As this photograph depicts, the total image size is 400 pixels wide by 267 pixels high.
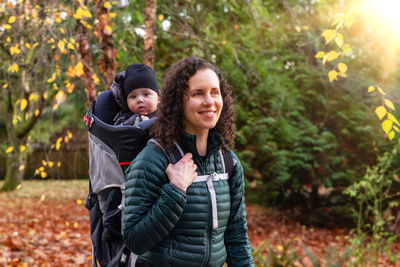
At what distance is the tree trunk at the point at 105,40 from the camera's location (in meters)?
3.96

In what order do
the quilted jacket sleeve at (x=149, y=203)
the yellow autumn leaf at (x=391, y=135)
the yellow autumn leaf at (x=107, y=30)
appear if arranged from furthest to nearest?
the yellow autumn leaf at (x=107, y=30)
the yellow autumn leaf at (x=391, y=135)
the quilted jacket sleeve at (x=149, y=203)

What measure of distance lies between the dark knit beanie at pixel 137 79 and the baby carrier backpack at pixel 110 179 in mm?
284

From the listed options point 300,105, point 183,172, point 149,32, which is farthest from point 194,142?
point 300,105

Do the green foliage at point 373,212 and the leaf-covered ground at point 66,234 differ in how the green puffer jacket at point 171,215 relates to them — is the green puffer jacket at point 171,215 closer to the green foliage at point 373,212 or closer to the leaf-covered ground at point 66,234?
the leaf-covered ground at point 66,234

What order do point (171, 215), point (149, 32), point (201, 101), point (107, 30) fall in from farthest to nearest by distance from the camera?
point (149, 32), point (107, 30), point (201, 101), point (171, 215)

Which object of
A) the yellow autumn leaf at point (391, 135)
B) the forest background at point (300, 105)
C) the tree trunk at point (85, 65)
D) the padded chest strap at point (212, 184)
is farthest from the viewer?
the forest background at point (300, 105)

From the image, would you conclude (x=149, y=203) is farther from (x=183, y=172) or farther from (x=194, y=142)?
(x=194, y=142)

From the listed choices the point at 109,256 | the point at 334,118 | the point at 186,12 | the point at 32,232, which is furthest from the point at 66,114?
the point at 109,256

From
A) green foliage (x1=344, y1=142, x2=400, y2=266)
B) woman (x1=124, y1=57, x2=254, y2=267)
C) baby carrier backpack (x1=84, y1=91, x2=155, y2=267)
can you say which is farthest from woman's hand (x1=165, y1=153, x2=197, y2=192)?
green foliage (x1=344, y1=142, x2=400, y2=266)

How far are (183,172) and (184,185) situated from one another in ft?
0.20

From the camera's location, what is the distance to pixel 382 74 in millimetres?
7289

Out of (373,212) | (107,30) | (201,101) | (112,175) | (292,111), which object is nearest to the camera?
(201,101)

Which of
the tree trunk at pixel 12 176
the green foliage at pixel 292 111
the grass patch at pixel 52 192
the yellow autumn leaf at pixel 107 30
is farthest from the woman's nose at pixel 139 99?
the tree trunk at pixel 12 176

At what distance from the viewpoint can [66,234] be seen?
7258mm
